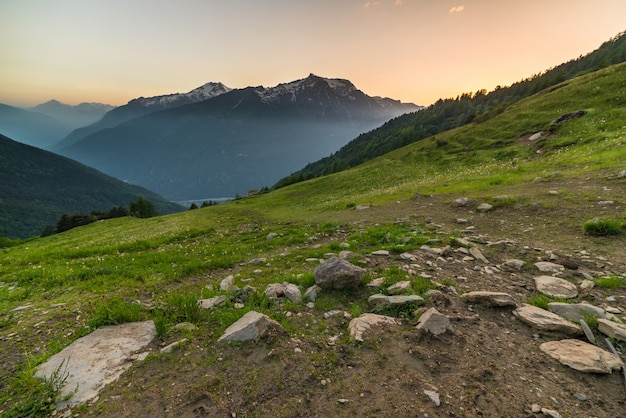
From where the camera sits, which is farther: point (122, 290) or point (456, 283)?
point (122, 290)

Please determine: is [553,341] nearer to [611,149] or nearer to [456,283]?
[456,283]

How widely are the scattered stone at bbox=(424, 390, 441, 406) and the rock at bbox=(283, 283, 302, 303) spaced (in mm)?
4133

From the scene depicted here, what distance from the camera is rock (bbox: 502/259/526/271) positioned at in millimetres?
9320

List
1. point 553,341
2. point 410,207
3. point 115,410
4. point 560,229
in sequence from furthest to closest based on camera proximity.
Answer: point 410,207, point 560,229, point 553,341, point 115,410

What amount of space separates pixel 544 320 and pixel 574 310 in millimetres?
813

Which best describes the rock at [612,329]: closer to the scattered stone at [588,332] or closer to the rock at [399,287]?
the scattered stone at [588,332]

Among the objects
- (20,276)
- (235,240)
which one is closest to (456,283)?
(235,240)

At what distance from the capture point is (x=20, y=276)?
13.1 metres

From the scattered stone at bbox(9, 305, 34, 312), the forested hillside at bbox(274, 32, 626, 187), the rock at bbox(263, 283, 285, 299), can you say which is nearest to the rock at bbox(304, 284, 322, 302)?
the rock at bbox(263, 283, 285, 299)

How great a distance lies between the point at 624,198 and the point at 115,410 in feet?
66.9

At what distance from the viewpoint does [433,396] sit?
4.61m

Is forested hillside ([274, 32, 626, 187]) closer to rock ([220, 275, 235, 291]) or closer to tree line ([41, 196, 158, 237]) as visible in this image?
tree line ([41, 196, 158, 237])

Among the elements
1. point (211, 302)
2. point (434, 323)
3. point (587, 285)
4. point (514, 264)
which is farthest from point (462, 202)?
point (211, 302)

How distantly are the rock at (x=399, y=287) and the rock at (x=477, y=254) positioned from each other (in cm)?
392
